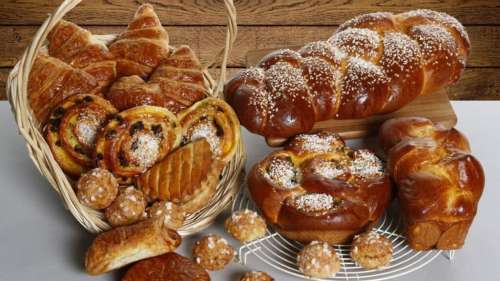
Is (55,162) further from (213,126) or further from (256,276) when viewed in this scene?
(256,276)

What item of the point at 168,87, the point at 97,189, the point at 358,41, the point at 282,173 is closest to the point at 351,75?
the point at 358,41

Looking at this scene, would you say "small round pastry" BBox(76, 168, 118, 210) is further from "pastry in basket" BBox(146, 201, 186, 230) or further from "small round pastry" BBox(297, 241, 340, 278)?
"small round pastry" BBox(297, 241, 340, 278)

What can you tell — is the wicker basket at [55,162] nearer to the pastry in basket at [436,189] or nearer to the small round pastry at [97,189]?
the small round pastry at [97,189]

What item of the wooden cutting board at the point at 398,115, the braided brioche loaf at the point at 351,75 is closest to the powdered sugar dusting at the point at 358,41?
the braided brioche loaf at the point at 351,75

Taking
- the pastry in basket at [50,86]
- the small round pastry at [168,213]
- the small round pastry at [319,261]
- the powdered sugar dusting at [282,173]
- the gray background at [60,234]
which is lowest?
the gray background at [60,234]

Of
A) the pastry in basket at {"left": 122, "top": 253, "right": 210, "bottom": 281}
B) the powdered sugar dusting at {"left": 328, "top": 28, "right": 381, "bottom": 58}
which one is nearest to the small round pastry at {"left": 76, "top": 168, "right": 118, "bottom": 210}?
the pastry in basket at {"left": 122, "top": 253, "right": 210, "bottom": 281}
